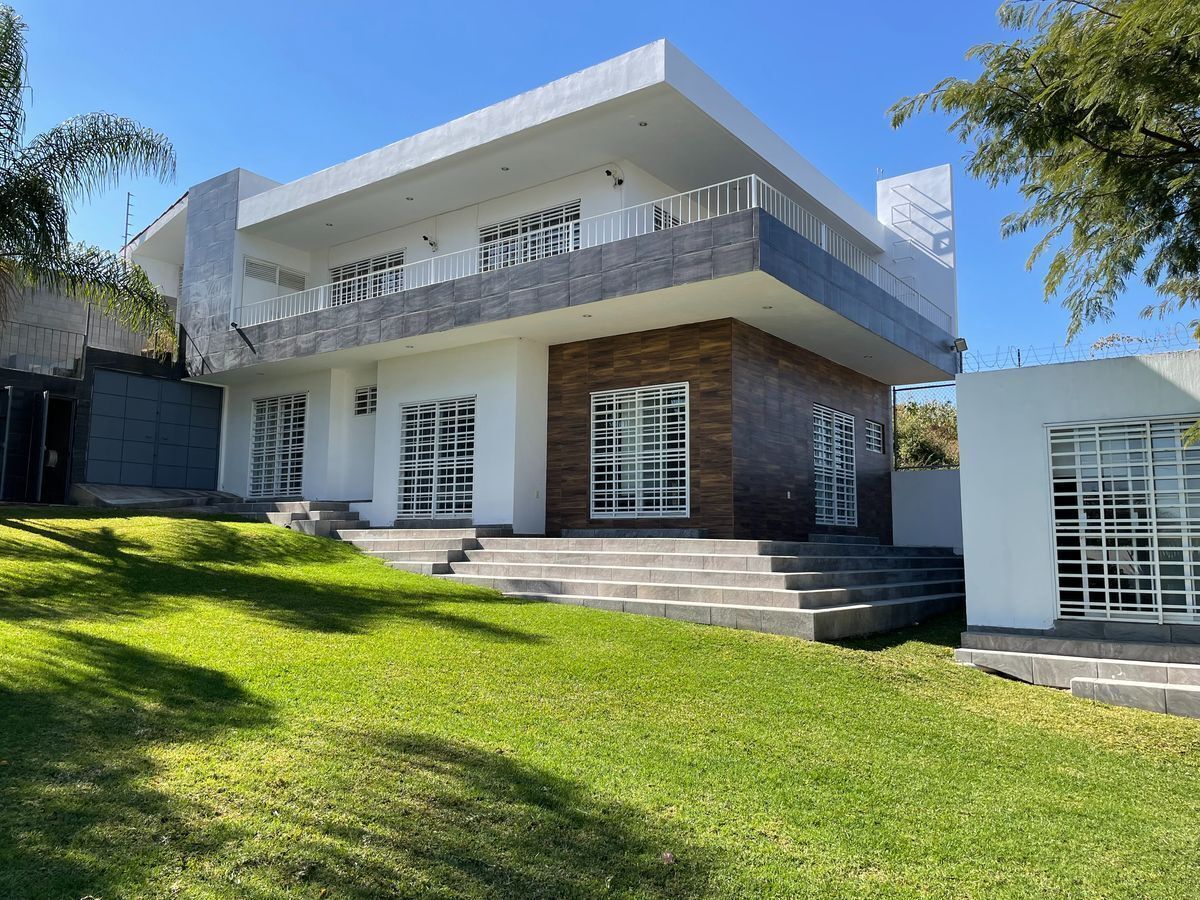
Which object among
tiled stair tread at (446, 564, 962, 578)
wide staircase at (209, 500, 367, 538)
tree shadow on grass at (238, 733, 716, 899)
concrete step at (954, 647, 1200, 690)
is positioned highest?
wide staircase at (209, 500, 367, 538)

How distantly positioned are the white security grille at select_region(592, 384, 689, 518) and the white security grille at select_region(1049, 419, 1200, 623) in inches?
230

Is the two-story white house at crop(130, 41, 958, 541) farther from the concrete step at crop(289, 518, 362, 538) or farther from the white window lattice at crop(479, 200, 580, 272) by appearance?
the concrete step at crop(289, 518, 362, 538)

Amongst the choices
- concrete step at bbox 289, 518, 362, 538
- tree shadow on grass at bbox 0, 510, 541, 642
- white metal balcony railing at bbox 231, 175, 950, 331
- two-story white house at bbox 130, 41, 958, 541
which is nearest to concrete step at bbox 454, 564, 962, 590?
tree shadow on grass at bbox 0, 510, 541, 642

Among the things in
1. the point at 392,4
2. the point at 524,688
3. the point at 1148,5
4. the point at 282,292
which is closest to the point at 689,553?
the point at 524,688

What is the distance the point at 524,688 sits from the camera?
6.18 m

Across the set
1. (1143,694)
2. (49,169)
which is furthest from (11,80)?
(1143,694)

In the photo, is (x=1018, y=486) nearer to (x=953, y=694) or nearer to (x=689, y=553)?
(x=953, y=694)

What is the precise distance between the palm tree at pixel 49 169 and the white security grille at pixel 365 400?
5348 millimetres

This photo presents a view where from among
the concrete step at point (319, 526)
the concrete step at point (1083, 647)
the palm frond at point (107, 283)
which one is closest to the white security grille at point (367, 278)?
the palm frond at point (107, 283)

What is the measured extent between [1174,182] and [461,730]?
640 centimetres

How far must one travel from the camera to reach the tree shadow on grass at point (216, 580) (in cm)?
797

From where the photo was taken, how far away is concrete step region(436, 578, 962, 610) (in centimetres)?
924

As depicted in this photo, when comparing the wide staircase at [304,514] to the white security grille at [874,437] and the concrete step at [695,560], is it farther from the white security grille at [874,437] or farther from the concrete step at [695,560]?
the white security grille at [874,437]

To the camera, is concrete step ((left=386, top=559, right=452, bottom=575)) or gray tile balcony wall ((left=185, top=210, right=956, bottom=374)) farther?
concrete step ((left=386, top=559, right=452, bottom=575))
